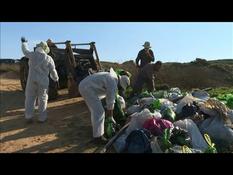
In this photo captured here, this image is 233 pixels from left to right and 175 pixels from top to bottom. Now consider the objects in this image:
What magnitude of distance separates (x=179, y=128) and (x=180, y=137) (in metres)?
0.25

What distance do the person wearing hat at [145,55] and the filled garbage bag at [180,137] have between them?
4.72m

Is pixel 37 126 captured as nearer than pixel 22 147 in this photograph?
No

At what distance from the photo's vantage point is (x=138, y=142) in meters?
6.64

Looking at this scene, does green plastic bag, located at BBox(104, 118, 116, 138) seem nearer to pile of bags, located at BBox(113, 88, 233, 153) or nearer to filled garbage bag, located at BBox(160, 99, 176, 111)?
pile of bags, located at BBox(113, 88, 233, 153)

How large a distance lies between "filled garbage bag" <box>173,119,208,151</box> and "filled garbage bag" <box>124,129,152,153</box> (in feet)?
2.47

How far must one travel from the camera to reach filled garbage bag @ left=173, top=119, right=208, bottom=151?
6.92 m

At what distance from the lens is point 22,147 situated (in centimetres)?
714
